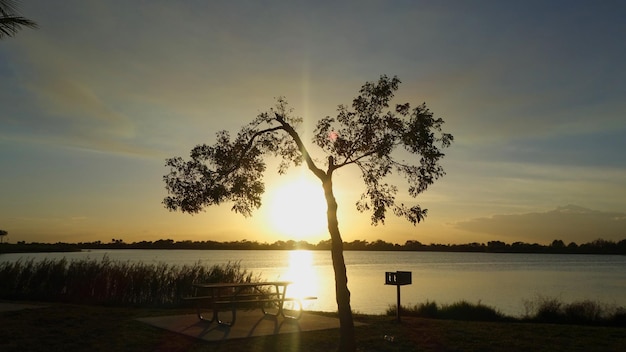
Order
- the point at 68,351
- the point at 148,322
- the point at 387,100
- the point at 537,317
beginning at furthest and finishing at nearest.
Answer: the point at 537,317
the point at 148,322
the point at 387,100
the point at 68,351

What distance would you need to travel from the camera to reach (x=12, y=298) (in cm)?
Result: 1711

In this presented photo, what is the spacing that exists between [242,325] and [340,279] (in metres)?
3.12

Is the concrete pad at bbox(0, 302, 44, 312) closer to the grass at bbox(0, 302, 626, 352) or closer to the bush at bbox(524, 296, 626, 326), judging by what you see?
the grass at bbox(0, 302, 626, 352)

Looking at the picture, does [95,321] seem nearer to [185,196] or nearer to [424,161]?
[185,196]

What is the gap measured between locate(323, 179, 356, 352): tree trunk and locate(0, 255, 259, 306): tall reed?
354 inches

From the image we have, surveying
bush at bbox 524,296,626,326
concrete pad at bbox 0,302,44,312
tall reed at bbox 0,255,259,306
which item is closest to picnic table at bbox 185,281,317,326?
tall reed at bbox 0,255,259,306

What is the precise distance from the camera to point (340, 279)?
9102 mm

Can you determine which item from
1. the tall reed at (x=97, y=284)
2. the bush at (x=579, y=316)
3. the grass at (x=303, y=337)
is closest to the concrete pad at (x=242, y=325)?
the grass at (x=303, y=337)

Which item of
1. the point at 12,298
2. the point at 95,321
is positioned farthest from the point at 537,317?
the point at 12,298

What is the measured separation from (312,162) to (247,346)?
3.36m

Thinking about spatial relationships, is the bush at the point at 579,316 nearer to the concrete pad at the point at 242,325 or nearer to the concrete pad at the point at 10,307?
the concrete pad at the point at 242,325

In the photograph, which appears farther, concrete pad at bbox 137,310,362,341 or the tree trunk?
concrete pad at bbox 137,310,362,341

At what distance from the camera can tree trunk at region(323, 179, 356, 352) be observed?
8.77 meters

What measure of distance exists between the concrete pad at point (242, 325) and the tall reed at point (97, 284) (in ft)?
15.4
